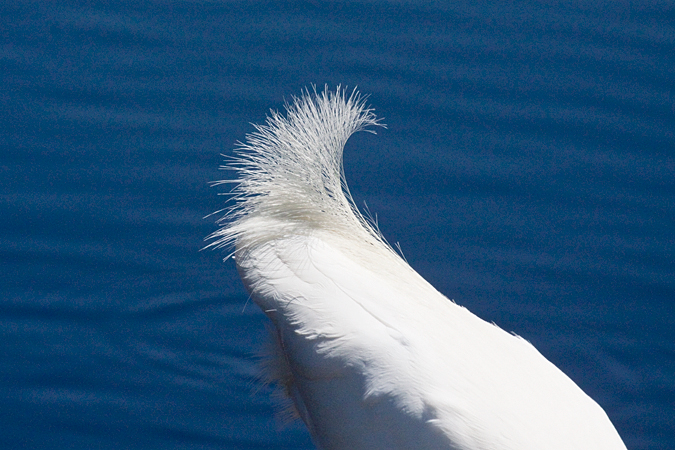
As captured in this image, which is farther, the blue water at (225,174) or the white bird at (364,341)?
the blue water at (225,174)

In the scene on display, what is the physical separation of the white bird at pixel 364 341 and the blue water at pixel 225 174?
0.43 m

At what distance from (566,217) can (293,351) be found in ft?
3.78

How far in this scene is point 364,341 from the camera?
1.27 meters

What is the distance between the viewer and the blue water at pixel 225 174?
1.82 m

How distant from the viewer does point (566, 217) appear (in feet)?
7.54

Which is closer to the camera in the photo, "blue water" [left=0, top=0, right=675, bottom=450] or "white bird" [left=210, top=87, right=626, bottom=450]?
"white bird" [left=210, top=87, right=626, bottom=450]

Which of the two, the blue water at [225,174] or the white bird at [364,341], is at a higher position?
the blue water at [225,174]

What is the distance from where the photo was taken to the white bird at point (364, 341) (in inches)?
46.1

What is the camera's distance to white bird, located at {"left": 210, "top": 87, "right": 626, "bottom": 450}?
3.84ft

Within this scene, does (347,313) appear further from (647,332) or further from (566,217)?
(566,217)

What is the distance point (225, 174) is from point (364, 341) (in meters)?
1.13

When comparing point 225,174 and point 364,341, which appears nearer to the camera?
point 364,341

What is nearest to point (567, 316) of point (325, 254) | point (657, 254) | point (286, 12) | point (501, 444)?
point (657, 254)

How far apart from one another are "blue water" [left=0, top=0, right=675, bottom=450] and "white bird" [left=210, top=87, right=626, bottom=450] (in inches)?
17.0
